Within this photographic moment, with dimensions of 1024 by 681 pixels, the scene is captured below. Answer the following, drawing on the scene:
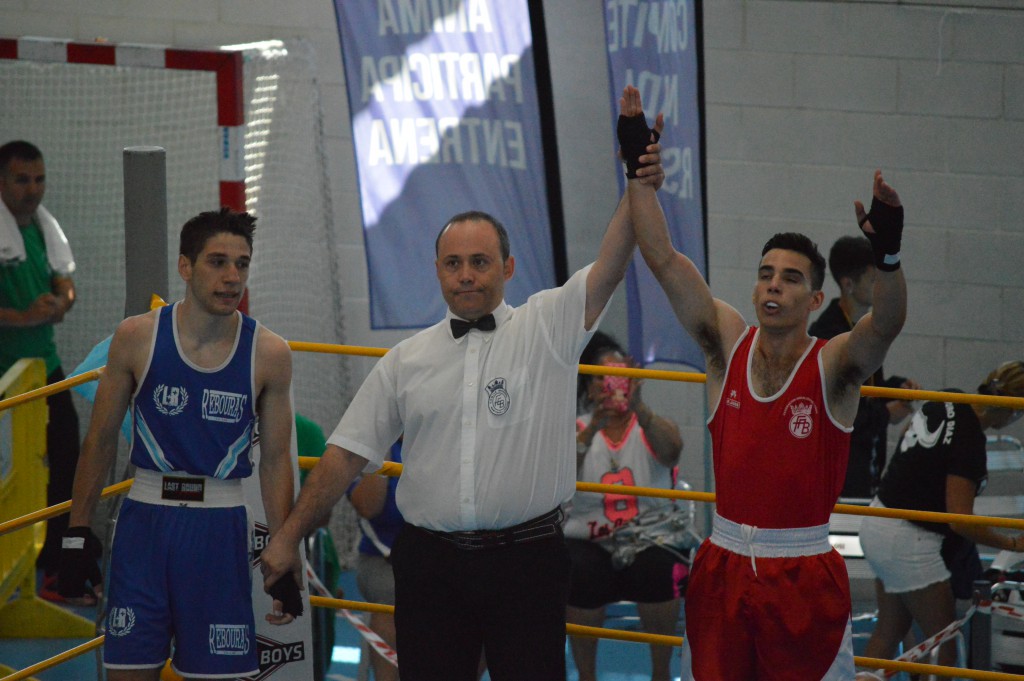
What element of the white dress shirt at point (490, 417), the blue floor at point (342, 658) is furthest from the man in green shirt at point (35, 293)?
the white dress shirt at point (490, 417)

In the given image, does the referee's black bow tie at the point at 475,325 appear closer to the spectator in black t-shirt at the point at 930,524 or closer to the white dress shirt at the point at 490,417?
the white dress shirt at the point at 490,417

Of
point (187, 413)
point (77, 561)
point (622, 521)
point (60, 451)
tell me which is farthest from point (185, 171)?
point (77, 561)

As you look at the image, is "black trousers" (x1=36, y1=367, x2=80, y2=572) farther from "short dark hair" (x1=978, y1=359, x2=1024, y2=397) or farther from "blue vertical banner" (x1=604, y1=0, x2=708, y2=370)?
"short dark hair" (x1=978, y1=359, x2=1024, y2=397)

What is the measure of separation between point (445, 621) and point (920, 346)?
13.0 ft

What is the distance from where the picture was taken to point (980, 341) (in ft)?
20.3

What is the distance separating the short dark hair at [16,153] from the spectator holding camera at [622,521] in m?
2.72

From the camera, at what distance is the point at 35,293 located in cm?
571

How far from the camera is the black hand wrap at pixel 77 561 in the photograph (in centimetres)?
312

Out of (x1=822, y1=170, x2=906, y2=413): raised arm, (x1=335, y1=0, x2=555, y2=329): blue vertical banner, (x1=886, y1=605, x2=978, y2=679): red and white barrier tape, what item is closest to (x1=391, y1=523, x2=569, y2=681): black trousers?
(x1=822, y1=170, x2=906, y2=413): raised arm

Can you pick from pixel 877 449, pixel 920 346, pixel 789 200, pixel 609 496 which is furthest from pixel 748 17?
pixel 609 496

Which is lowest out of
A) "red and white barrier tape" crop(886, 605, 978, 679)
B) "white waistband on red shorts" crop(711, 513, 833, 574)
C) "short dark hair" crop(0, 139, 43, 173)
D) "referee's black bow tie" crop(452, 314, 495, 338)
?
"red and white barrier tape" crop(886, 605, 978, 679)

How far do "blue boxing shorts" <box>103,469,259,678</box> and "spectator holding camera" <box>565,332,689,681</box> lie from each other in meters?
1.48

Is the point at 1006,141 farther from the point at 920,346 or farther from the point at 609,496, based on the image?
the point at 609,496

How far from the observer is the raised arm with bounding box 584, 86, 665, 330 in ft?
9.54
